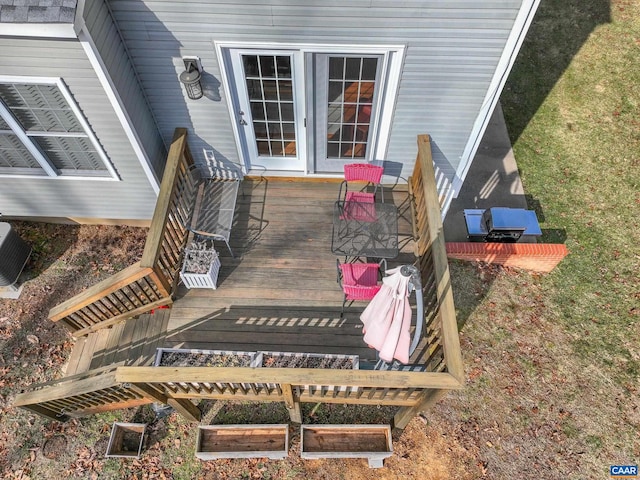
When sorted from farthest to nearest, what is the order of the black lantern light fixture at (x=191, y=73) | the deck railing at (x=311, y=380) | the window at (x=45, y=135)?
the window at (x=45, y=135), the black lantern light fixture at (x=191, y=73), the deck railing at (x=311, y=380)

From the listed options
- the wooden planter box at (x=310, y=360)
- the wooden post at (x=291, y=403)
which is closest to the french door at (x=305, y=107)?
the wooden planter box at (x=310, y=360)

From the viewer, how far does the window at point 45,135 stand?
16.8ft

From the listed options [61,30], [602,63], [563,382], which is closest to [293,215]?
[61,30]

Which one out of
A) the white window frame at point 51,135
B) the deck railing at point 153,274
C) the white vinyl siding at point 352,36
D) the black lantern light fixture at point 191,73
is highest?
the white vinyl siding at point 352,36

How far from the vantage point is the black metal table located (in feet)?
18.8

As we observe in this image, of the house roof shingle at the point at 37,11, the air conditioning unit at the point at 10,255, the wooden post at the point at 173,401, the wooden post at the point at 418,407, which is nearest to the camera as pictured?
the house roof shingle at the point at 37,11

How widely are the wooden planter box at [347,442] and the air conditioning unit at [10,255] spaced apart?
19.0ft

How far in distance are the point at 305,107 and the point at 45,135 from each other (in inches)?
146

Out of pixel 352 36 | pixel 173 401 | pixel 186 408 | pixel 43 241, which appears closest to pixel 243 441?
pixel 186 408

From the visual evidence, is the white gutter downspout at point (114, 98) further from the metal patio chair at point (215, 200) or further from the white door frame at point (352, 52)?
the white door frame at point (352, 52)

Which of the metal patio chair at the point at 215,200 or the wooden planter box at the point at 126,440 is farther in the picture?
the metal patio chair at the point at 215,200

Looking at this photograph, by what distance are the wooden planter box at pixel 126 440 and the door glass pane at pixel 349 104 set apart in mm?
5154

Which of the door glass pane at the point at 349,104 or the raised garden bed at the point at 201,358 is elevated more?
the door glass pane at the point at 349,104

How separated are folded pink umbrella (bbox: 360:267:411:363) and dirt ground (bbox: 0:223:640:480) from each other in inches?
84.9
